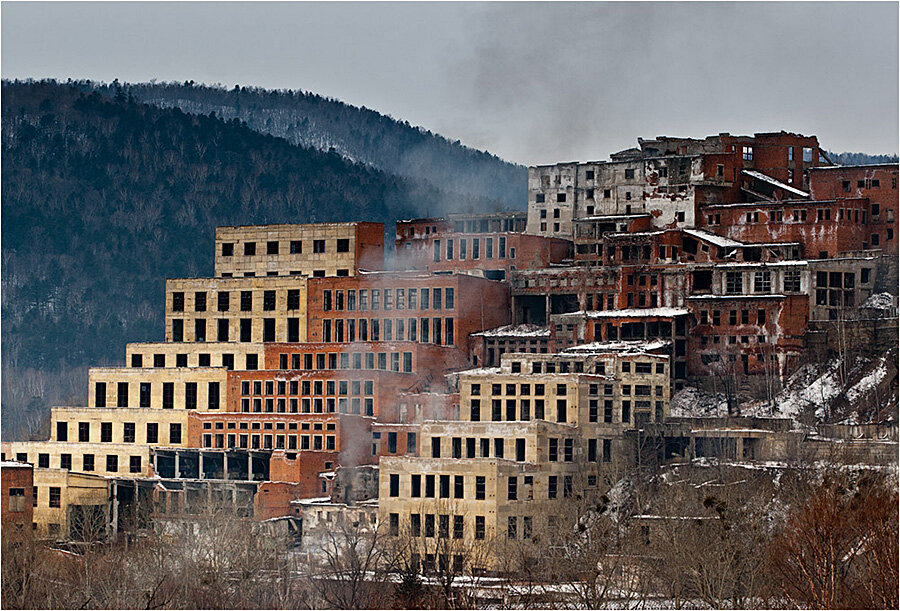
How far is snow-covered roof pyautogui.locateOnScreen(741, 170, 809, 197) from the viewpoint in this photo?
112688mm

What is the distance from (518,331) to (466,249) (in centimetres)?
689

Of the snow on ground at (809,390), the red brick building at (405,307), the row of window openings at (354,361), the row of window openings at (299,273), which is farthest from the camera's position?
the row of window openings at (299,273)

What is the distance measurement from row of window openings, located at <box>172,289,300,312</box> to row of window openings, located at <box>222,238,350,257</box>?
311 centimetres

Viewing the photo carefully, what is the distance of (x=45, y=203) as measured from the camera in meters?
171

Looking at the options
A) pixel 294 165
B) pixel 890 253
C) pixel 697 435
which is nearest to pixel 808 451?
pixel 697 435

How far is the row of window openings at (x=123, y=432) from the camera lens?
338 ft

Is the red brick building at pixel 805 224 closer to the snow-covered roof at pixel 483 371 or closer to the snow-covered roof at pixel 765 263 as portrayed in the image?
the snow-covered roof at pixel 765 263

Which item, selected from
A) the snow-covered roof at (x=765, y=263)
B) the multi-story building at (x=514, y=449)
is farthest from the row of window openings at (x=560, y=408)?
the snow-covered roof at (x=765, y=263)

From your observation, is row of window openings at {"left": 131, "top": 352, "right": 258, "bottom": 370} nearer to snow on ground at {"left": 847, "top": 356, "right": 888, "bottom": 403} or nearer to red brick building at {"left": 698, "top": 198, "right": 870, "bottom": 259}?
red brick building at {"left": 698, "top": 198, "right": 870, "bottom": 259}

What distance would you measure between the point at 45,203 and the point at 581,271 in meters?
71.1

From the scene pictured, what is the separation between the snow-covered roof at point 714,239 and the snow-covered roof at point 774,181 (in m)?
4.53

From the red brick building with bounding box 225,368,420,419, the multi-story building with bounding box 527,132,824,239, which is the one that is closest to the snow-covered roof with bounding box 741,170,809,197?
the multi-story building with bounding box 527,132,824,239

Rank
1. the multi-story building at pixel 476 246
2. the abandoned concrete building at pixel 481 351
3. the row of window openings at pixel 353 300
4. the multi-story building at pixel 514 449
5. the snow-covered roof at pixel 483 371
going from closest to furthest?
the multi-story building at pixel 514 449
the abandoned concrete building at pixel 481 351
the snow-covered roof at pixel 483 371
the row of window openings at pixel 353 300
the multi-story building at pixel 476 246

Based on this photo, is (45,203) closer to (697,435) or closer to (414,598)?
(697,435)
